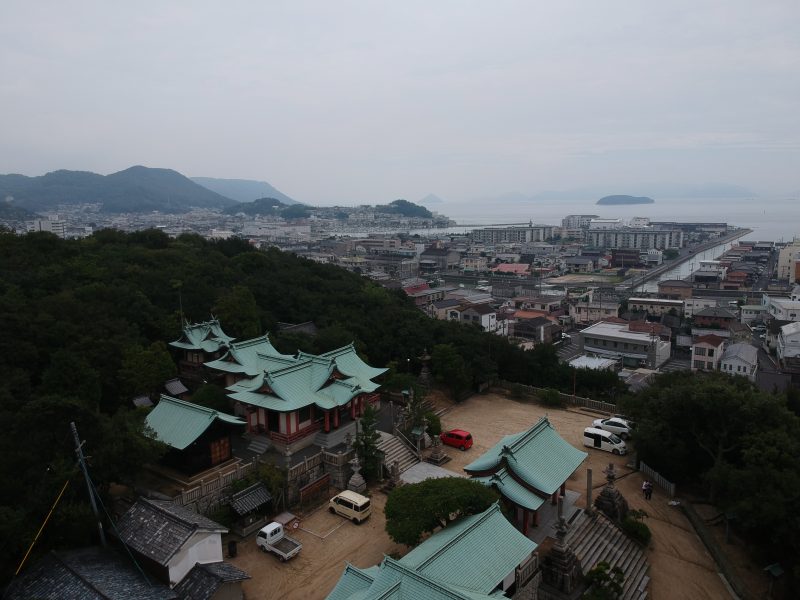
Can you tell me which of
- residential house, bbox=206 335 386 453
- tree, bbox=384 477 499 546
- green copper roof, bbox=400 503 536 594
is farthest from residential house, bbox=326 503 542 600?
residential house, bbox=206 335 386 453

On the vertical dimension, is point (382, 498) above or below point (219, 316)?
below

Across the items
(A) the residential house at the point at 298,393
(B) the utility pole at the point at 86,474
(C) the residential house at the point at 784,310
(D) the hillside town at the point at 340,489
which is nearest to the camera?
(D) the hillside town at the point at 340,489

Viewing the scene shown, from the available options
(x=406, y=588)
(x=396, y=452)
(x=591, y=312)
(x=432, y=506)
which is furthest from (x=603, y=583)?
(x=591, y=312)

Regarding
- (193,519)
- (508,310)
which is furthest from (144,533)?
(508,310)

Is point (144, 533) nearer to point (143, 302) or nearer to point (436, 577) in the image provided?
point (436, 577)

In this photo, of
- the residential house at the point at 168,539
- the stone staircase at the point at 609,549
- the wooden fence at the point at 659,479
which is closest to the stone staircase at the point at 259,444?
the residential house at the point at 168,539

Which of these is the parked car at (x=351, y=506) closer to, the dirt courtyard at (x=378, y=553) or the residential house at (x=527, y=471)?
the dirt courtyard at (x=378, y=553)
